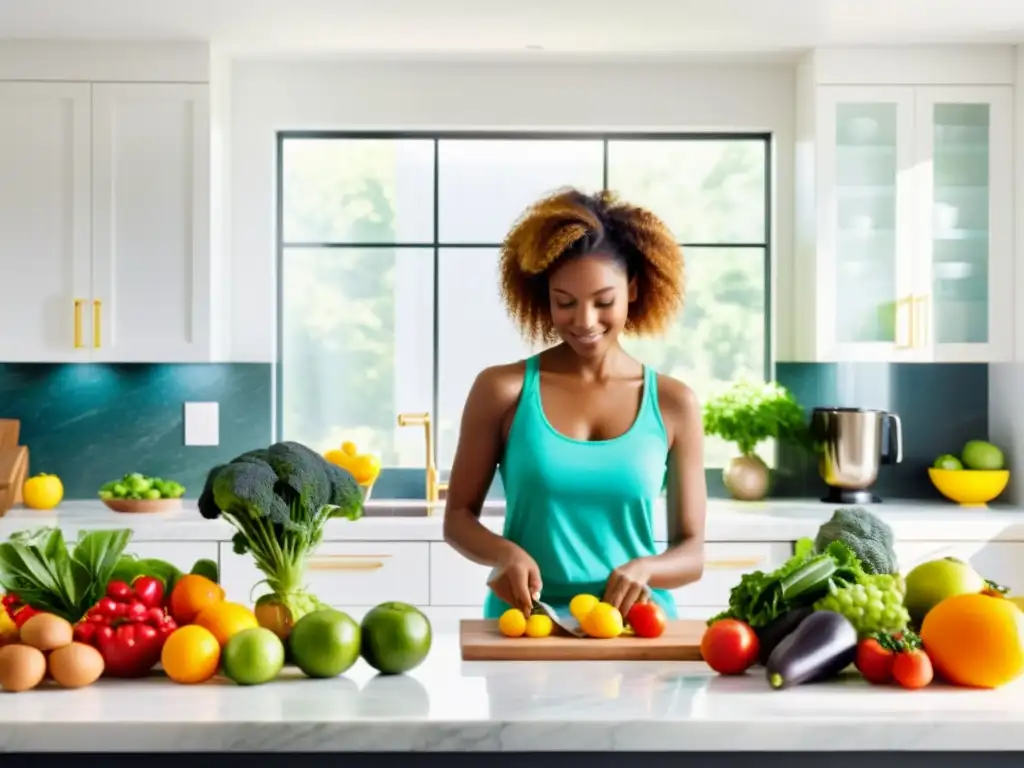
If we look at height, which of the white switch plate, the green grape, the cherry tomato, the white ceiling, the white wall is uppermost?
the white ceiling

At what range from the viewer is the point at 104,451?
4.52 metres

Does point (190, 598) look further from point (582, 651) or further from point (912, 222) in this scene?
point (912, 222)

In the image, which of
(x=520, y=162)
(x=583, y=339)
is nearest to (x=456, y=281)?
(x=520, y=162)

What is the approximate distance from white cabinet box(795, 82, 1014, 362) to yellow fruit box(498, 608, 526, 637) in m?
2.54

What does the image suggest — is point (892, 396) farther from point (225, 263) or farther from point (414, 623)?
point (414, 623)

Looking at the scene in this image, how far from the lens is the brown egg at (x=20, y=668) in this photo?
1.67 metres

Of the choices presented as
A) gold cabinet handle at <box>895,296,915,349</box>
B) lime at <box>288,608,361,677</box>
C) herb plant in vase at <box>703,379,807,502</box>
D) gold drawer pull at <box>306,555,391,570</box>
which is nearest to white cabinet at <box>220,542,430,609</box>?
gold drawer pull at <box>306,555,391,570</box>

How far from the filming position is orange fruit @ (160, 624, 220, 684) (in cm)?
171

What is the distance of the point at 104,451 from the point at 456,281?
4.70 feet

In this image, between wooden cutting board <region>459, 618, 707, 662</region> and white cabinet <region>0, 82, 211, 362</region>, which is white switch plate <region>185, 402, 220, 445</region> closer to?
white cabinet <region>0, 82, 211, 362</region>

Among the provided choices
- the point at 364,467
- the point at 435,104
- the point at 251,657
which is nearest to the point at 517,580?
the point at 251,657

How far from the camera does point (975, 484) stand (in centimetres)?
433

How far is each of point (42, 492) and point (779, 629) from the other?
9.97ft

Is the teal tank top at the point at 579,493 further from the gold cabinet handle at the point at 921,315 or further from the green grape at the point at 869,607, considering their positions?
the gold cabinet handle at the point at 921,315
